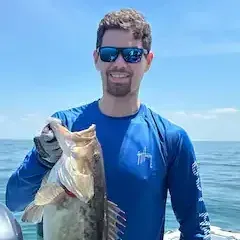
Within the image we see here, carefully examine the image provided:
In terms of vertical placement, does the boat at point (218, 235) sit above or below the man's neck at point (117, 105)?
below

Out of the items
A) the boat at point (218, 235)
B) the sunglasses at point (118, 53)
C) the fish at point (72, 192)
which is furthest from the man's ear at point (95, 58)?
the boat at point (218, 235)

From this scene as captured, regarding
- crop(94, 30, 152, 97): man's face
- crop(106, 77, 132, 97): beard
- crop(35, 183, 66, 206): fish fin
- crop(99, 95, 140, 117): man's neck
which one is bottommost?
crop(35, 183, 66, 206): fish fin

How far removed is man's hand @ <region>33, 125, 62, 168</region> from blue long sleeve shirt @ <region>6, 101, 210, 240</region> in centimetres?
74

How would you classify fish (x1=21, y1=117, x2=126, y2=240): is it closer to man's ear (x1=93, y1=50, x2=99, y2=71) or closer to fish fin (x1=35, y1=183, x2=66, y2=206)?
fish fin (x1=35, y1=183, x2=66, y2=206)

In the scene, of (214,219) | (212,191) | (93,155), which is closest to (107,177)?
(93,155)

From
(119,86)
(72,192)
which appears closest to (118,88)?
(119,86)

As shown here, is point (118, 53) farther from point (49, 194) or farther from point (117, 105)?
point (49, 194)

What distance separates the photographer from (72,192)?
2740 mm

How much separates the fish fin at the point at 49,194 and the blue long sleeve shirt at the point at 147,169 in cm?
83

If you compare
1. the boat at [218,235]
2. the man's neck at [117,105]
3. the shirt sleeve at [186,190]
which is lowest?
the boat at [218,235]

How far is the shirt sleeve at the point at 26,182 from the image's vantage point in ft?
10.2

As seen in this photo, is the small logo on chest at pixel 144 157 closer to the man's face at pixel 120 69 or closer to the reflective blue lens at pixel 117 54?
the man's face at pixel 120 69

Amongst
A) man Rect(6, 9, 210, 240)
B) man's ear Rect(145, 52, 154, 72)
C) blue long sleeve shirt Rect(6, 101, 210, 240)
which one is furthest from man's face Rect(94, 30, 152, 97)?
blue long sleeve shirt Rect(6, 101, 210, 240)

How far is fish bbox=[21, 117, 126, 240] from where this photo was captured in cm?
273
